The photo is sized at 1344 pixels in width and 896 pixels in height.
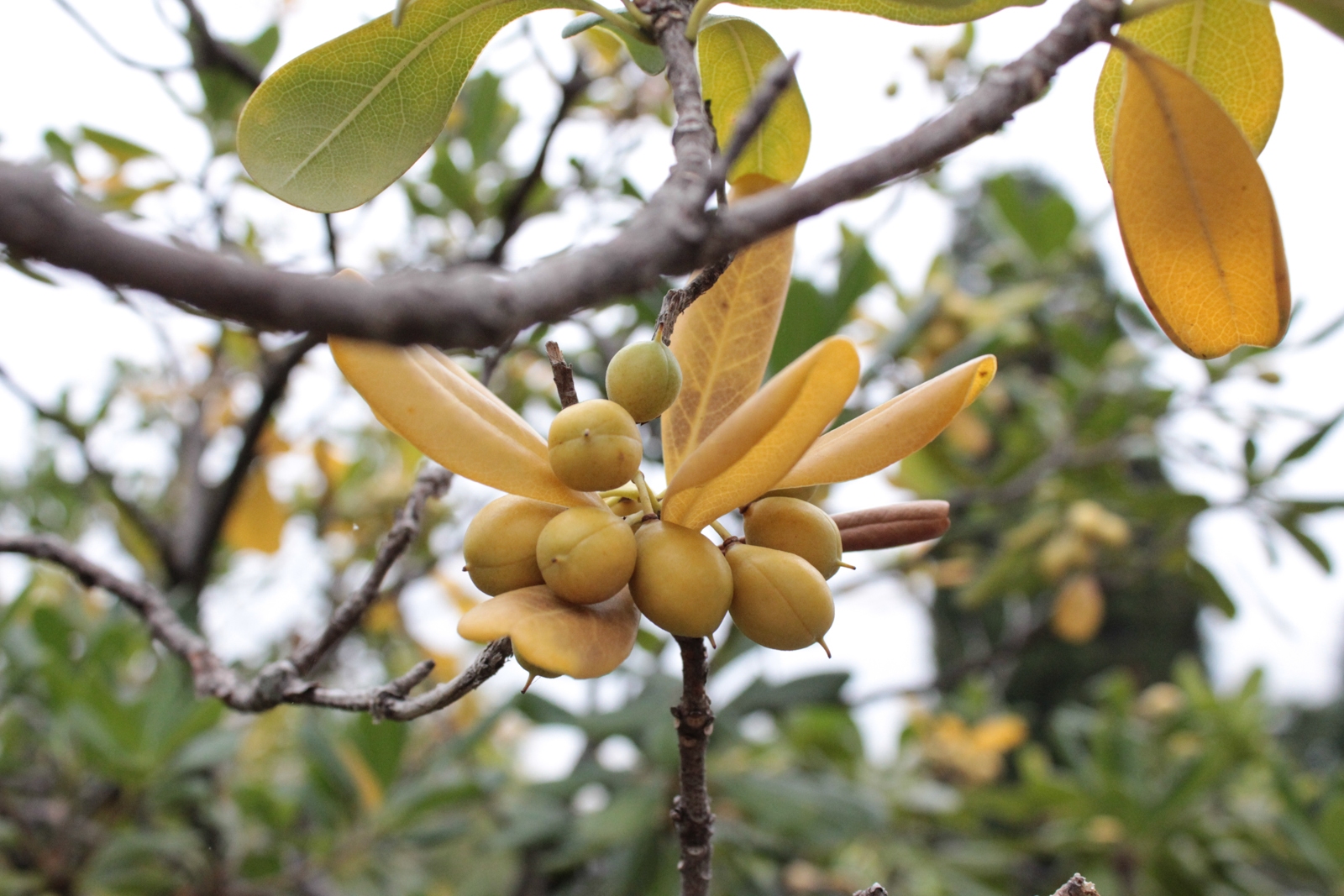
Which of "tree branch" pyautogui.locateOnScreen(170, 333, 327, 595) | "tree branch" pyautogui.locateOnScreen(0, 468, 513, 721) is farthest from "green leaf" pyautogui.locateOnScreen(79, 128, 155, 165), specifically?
"tree branch" pyautogui.locateOnScreen(0, 468, 513, 721)

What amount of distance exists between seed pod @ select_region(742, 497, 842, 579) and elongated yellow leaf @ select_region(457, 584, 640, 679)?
0.35 feet

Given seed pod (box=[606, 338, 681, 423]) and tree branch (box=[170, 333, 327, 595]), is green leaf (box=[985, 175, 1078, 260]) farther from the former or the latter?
seed pod (box=[606, 338, 681, 423])

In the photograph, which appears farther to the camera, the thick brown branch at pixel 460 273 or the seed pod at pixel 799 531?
the seed pod at pixel 799 531

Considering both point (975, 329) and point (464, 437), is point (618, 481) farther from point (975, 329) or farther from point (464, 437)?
point (975, 329)

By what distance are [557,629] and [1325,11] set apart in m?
0.53

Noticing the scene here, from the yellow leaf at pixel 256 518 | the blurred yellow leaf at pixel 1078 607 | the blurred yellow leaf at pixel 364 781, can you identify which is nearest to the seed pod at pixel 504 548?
the blurred yellow leaf at pixel 364 781

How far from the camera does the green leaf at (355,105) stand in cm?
70

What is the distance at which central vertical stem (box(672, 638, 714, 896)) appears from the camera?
604mm

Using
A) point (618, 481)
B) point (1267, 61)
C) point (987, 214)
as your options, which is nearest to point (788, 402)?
point (618, 481)

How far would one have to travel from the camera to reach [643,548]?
57cm

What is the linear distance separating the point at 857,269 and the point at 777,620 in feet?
3.88

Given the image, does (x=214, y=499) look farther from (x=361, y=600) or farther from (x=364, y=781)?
(x=361, y=600)

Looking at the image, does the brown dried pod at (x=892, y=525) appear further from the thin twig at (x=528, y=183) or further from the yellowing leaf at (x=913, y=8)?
the thin twig at (x=528, y=183)

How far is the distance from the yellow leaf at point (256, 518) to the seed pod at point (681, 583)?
1.69 meters
